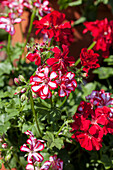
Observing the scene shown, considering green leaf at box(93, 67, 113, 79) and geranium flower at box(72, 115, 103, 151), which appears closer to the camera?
geranium flower at box(72, 115, 103, 151)

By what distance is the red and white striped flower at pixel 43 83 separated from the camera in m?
0.90

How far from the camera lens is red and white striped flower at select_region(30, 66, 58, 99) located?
0.90 metres

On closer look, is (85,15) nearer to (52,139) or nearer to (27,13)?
(27,13)

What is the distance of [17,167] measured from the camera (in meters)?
1.27

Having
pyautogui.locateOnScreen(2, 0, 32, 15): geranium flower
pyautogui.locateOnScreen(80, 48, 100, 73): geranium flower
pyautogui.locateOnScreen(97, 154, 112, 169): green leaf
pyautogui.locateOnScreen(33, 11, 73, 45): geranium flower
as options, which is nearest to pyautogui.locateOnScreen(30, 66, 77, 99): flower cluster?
pyautogui.locateOnScreen(80, 48, 100, 73): geranium flower

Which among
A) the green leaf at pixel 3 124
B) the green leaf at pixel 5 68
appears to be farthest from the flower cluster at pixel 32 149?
the green leaf at pixel 5 68

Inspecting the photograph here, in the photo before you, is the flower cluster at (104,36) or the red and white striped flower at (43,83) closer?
the red and white striped flower at (43,83)

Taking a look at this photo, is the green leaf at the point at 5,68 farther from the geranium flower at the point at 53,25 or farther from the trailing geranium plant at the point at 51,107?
the geranium flower at the point at 53,25

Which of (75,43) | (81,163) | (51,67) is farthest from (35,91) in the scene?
(75,43)

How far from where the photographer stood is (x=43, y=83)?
0.93m

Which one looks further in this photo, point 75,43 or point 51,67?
point 75,43

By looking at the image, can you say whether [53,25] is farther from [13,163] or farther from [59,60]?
[13,163]

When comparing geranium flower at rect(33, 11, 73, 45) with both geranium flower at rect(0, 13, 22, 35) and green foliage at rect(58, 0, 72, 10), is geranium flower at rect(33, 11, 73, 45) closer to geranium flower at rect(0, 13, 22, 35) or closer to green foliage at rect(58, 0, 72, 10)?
geranium flower at rect(0, 13, 22, 35)

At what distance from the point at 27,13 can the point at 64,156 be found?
1.39 metres
